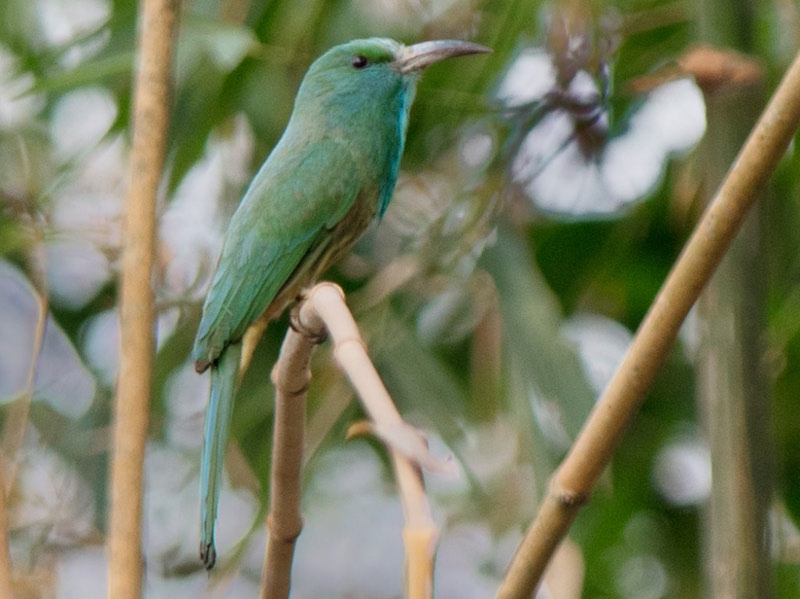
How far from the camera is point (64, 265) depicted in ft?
10.7

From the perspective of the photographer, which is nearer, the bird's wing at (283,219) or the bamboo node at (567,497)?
the bamboo node at (567,497)

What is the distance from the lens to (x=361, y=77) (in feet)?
8.91

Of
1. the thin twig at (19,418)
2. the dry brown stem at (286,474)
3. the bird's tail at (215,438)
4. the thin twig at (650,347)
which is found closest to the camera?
the thin twig at (650,347)

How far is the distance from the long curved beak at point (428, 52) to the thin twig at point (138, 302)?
1.07 meters

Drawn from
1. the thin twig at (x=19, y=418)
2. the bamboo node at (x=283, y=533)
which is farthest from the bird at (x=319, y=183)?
the bamboo node at (x=283, y=533)

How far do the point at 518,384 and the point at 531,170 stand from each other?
554mm

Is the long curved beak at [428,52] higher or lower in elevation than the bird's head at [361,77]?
higher

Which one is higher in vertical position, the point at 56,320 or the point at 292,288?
the point at 292,288

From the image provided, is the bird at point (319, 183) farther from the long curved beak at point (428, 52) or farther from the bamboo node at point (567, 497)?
the bamboo node at point (567, 497)

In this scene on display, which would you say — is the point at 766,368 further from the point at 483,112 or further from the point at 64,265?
the point at 64,265

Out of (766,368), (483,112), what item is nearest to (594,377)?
(483,112)

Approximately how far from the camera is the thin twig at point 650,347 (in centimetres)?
96

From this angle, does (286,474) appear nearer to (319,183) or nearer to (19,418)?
(319,183)

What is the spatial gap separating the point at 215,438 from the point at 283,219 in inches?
27.6
